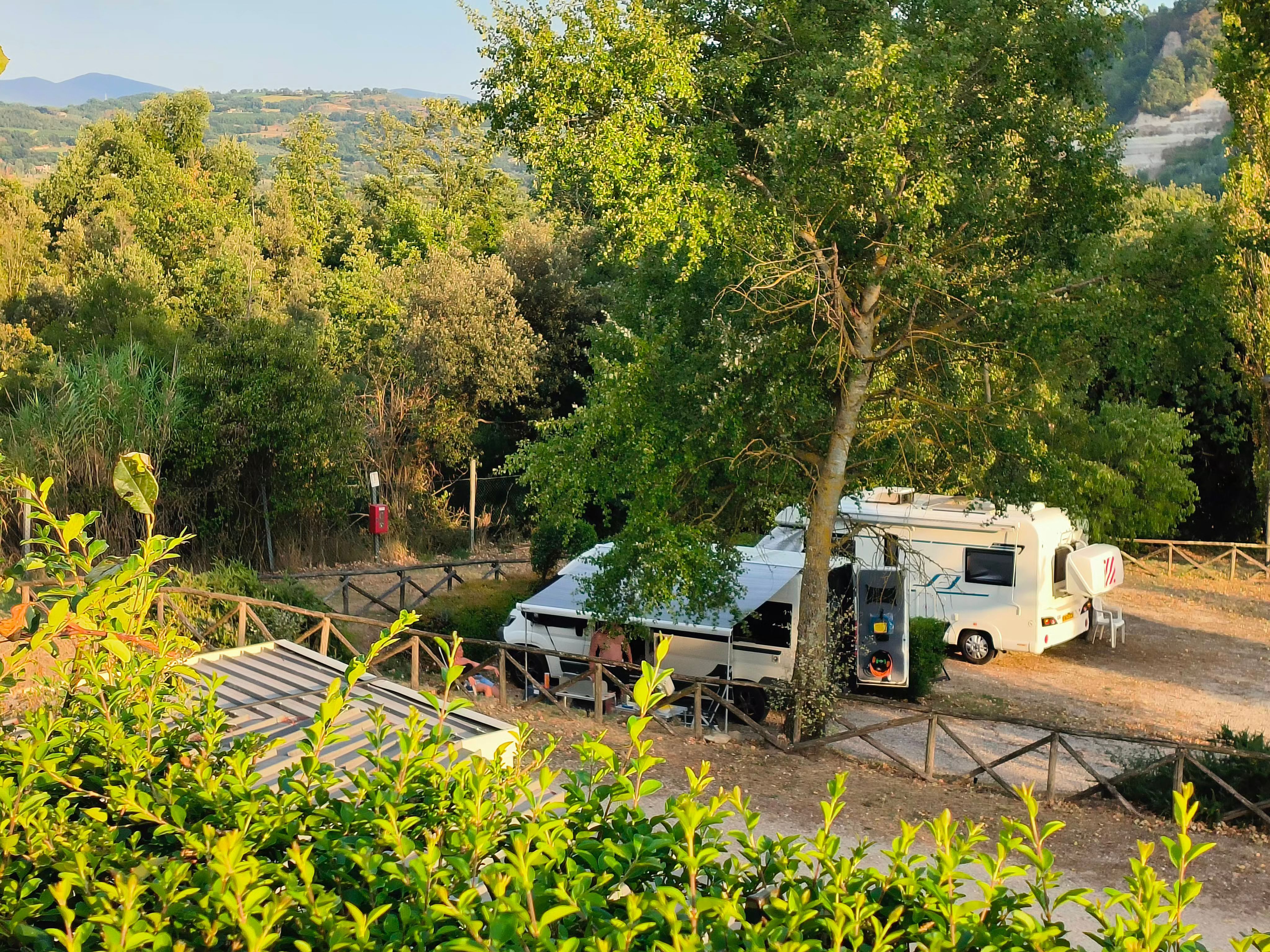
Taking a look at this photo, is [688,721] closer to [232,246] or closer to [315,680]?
[315,680]

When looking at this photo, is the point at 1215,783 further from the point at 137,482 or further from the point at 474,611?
the point at 474,611

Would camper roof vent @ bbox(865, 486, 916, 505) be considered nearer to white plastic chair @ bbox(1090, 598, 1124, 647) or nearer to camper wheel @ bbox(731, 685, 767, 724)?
white plastic chair @ bbox(1090, 598, 1124, 647)

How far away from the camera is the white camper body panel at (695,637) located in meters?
13.6

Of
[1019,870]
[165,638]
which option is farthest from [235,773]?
[1019,870]

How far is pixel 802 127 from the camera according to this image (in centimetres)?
964

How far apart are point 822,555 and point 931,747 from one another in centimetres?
232

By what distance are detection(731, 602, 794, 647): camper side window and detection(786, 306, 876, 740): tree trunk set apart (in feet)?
6.54

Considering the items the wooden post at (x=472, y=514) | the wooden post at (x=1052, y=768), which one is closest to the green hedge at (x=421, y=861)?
the wooden post at (x=1052, y=768)

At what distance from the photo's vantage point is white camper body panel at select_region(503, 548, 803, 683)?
13.6 meters

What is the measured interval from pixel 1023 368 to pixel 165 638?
9.33 m

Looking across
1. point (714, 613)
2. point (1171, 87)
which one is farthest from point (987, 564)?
point (1171, 87)

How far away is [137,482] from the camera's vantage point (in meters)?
4.16

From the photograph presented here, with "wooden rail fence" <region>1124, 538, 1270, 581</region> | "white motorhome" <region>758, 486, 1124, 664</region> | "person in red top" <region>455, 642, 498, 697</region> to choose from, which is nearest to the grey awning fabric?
"white motorhome" <region>758, 486, 1124, 664</region>

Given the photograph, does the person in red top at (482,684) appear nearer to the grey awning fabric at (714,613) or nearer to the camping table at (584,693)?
the camping table at (584,693)
